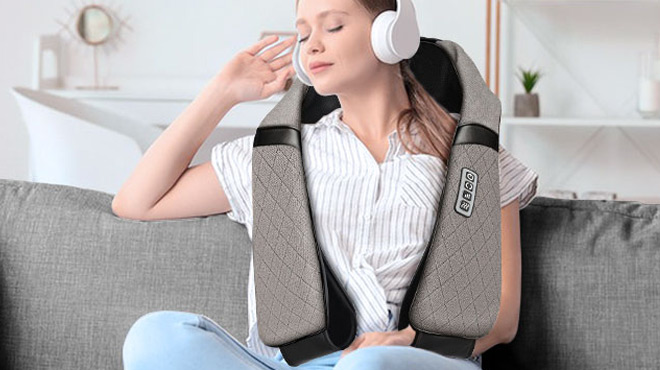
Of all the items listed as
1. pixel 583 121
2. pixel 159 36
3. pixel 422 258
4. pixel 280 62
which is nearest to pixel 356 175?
pixel 422 258

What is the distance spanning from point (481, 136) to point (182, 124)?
1.51 feet

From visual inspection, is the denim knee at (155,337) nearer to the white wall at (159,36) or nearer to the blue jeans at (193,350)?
the blue jeans at (193,350)

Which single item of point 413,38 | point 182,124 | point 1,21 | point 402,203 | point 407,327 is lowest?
point 407,327

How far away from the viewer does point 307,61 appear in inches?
59.2

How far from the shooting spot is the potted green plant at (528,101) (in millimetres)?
3547

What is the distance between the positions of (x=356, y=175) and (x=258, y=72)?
0.27 meters

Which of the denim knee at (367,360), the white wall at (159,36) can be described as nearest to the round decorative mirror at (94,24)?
the white wall at (159,36)

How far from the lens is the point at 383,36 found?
1479 millimetres

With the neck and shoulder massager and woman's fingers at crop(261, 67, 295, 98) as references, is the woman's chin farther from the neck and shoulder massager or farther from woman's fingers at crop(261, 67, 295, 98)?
woman's fingers at crop(261, 67, 295, 98)

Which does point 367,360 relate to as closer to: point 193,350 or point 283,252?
point 193,350

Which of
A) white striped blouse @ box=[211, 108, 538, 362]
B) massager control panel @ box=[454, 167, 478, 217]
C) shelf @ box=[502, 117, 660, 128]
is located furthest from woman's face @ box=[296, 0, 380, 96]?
shelf @ box=[502, 117, 660, 128]

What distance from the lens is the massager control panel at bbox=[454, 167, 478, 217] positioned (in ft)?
4.76

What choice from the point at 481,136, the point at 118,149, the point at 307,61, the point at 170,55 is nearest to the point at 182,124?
the point at 307,61

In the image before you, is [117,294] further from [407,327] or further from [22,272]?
[407,327]
